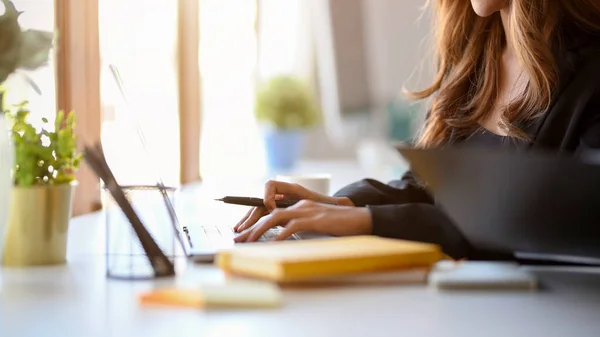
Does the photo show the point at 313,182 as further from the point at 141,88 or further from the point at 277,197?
the point at 141,88

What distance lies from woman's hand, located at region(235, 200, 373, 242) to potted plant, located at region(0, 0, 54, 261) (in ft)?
1.16

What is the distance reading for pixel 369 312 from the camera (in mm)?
991

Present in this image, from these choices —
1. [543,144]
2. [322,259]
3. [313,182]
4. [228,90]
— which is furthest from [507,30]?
[228,90]

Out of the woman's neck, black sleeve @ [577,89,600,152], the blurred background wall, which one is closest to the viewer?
black sleeve @ [577,89,600,152]

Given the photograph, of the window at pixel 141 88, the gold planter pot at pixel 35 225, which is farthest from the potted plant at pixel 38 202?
the window at pixel 141 88

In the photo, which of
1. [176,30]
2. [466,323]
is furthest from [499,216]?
[176,30]

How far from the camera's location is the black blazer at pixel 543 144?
4.62 ft

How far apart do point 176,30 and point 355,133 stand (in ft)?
8.60

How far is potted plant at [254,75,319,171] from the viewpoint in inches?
142

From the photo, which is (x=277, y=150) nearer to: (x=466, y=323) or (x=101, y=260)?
(x=101, y=260)

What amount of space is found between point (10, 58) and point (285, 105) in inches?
96.5

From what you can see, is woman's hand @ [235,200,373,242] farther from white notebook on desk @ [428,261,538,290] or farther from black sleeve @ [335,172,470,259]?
white notebook on desk @ [428,261,538,290]

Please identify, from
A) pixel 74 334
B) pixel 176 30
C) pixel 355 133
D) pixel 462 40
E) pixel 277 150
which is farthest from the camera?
pixel 355 133

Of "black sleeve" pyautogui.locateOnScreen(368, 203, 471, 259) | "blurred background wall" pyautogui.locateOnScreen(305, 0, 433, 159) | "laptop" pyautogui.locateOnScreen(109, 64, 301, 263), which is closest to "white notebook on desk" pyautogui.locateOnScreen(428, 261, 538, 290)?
"black sleeve" pyautogui.locateOnScreen(368, 203, 471, 259)
